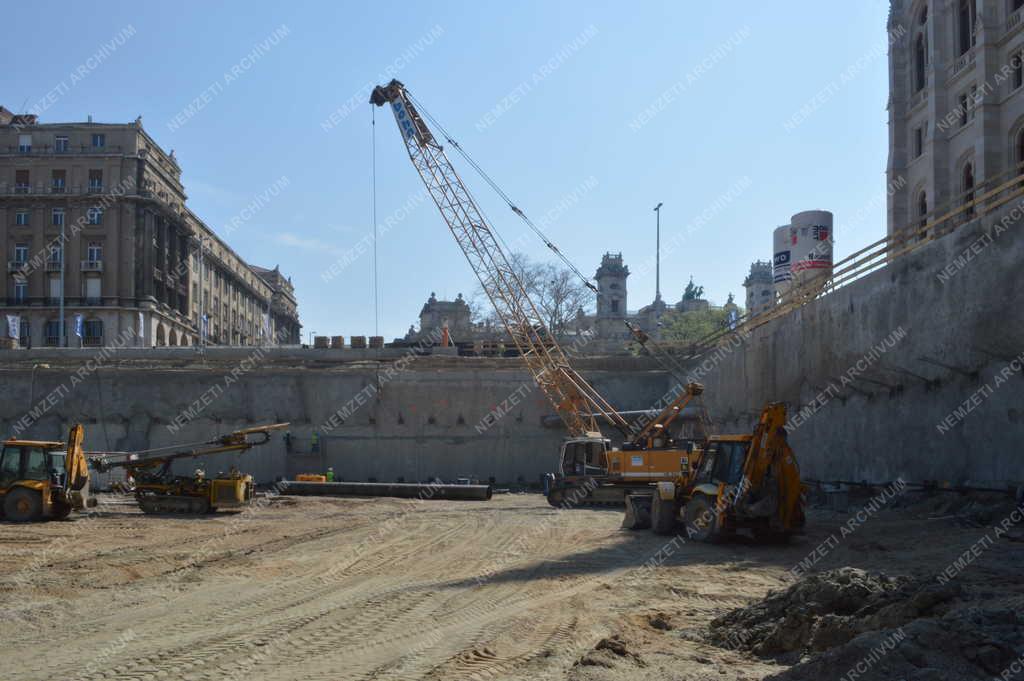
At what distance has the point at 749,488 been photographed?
50.8ft

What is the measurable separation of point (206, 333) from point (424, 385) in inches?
1965

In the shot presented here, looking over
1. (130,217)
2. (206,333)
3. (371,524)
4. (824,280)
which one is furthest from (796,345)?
(206,333)

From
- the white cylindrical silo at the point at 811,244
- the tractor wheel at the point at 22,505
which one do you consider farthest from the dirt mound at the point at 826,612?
the white cylindrical silo at the point at 811,244

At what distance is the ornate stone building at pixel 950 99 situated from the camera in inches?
1241

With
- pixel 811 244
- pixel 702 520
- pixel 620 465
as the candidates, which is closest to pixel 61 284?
pixel 620 465

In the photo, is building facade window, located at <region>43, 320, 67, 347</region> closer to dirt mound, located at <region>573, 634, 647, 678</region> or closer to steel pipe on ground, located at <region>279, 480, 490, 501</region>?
steel pipe on ground, located at <region>279, 480, 490, 501</region>

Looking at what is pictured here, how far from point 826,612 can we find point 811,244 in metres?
24.5

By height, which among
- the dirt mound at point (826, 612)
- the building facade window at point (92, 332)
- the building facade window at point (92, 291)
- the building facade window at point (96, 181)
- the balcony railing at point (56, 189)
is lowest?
the dirt mound at point (826, 612)

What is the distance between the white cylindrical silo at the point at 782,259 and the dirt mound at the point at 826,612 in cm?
2383

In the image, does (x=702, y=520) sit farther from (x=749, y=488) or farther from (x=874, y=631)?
(x=874, y=631)

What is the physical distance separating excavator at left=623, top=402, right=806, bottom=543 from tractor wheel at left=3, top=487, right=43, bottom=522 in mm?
14990

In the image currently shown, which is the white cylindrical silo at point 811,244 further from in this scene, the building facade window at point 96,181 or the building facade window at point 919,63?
the building facade window at point 96,181

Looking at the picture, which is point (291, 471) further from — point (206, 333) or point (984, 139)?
point (206, 333)

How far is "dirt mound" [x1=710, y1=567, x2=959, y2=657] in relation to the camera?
7.45 meters
